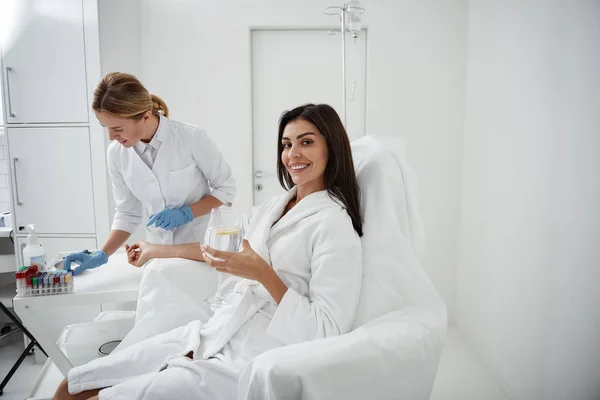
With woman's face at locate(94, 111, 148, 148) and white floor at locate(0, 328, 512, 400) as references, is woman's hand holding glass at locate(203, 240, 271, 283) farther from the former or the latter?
white floor at locate(0, 328, 512, 400)

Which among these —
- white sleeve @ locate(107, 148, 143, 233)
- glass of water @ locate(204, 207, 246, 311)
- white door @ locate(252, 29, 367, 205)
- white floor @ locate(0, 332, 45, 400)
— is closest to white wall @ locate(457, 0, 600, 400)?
white door @ locate(252, 29, 367, 205)

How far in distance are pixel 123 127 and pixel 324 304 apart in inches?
41.2

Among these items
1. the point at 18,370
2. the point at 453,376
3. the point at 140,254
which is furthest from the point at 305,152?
the point at 18,370

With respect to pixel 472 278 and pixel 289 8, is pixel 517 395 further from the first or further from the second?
pixel 289 8

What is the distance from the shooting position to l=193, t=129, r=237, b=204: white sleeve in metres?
1.84

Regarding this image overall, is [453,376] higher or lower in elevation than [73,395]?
lower

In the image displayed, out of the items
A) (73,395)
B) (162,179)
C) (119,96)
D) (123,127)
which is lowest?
(73,395)

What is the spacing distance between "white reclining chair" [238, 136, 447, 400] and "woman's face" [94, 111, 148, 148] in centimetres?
85

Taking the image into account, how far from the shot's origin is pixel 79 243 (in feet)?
8.09

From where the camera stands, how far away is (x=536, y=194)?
1.75m

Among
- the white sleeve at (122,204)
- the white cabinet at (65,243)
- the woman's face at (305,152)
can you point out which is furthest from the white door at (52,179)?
the woman's face at (305,152)

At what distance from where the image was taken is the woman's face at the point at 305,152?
128 cm

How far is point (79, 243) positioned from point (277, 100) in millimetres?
1483

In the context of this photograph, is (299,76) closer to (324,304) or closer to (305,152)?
(305,152)
